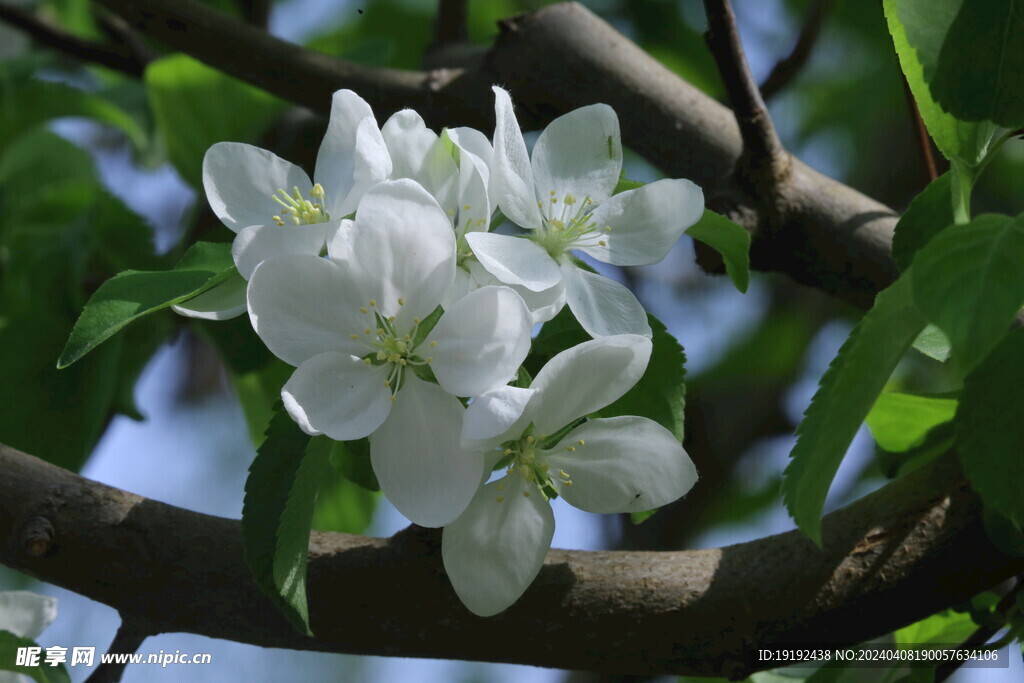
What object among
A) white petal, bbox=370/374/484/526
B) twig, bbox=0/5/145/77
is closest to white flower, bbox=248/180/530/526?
white petal, bbox=370/374/484/526

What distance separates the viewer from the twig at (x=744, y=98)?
2.24 ft

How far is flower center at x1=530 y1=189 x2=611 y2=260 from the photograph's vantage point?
56 cm

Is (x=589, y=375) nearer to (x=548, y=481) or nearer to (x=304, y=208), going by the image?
(x=548, y=481)

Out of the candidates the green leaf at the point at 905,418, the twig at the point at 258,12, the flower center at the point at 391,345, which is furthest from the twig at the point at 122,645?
the twig at the point at 258,12

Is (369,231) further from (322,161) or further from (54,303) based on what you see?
(54,303)

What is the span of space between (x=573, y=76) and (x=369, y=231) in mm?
479

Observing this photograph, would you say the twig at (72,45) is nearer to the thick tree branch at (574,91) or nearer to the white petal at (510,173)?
the thick tree branch at (574,91)

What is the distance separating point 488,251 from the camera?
50 cm

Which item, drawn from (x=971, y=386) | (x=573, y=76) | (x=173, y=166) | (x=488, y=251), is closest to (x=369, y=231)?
(x=488, y=251)

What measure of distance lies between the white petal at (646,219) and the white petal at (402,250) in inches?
4.7

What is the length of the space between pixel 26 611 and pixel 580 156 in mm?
494

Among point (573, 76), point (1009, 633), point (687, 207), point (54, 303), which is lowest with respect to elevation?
point (54, 303)

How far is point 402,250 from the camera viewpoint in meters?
0.49

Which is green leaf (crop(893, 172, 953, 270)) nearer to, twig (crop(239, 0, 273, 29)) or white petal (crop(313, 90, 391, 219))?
white petal (crop(313, 90, 391, 219))
